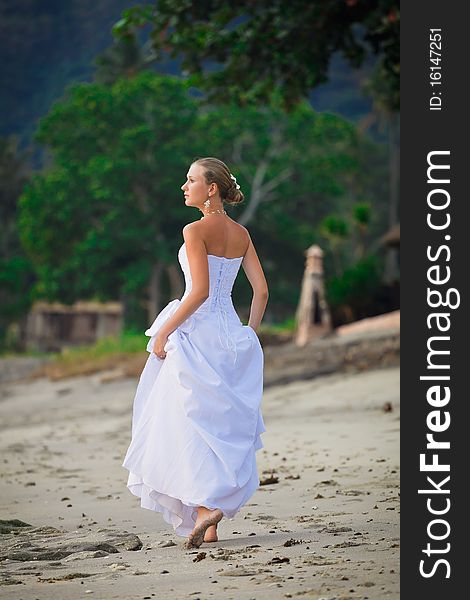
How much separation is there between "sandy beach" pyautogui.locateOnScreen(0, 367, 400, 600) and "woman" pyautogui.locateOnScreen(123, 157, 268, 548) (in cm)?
24

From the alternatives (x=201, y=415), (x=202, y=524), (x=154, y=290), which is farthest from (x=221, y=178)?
(x=154, y=290)

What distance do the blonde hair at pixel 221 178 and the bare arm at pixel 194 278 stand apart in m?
0.28

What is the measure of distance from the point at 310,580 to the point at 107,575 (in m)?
0.93

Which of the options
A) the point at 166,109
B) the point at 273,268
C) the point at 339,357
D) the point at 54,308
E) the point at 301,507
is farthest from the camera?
the point at 54,308

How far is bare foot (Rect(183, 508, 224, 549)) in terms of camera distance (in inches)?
245

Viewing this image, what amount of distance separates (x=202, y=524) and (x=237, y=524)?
26.7 inches

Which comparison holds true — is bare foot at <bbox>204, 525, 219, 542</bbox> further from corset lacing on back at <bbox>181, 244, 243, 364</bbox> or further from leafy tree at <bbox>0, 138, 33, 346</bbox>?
leafy tree at <bbox>0, 138, 33, 346</bbox>

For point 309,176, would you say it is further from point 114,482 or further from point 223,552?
point 223,552

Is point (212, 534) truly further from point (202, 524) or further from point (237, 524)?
point (237, 524)

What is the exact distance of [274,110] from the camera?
50094 millimetres

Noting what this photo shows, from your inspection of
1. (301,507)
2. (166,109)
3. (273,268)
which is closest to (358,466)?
(301,507)

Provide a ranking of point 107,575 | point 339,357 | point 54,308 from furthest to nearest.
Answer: point 54,308, point 339,357, point 107,575

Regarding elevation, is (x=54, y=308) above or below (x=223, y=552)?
above

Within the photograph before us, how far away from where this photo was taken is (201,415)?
652cm
